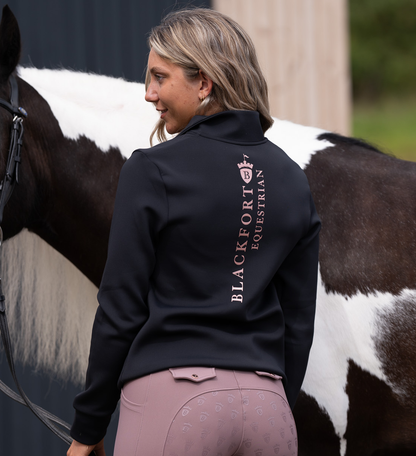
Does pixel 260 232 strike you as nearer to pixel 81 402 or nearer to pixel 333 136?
pixel 81 402

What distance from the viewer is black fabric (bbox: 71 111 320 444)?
0.98 meters

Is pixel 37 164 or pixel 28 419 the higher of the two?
pixel 37 164

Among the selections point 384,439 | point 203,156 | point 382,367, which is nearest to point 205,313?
point 203,156

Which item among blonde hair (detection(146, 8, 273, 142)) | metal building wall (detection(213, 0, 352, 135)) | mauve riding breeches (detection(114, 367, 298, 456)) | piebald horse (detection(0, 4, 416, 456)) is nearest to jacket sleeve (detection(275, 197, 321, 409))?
mauve riding breeches (detection(114, 367, 298, 456))

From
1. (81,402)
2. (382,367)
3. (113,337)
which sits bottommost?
(382,367)

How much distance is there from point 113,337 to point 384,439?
1042 mm

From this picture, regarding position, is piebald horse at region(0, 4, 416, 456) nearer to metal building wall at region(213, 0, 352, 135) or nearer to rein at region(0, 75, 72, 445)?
rein at region(0, 75, 72, 445)

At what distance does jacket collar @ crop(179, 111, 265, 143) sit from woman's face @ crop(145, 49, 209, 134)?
0.04 metres

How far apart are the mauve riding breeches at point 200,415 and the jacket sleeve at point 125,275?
0.23 ft

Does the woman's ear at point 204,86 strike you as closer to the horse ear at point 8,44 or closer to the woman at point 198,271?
the woman at point 198,271

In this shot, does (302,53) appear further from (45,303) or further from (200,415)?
(200,415)

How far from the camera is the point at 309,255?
116cm

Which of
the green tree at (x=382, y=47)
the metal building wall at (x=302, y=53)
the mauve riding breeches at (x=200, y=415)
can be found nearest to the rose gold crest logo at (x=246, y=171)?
the mauve riding breeches at (x=200, y=415)

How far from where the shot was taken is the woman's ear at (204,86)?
1.06 metres
